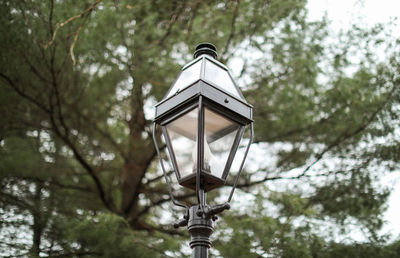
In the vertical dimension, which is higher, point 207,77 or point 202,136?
point 207,77

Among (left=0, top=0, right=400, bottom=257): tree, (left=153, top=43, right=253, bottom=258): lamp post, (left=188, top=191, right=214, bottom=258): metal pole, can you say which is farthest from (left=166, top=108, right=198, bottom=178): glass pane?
(left=0, top=0, right=400, bottom=257): tree

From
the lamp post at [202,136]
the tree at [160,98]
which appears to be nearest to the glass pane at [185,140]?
the lamp post at [202,136]

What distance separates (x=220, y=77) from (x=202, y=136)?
46 cm

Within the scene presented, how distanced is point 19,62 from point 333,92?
4067mm

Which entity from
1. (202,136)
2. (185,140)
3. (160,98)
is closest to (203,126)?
(202,136)

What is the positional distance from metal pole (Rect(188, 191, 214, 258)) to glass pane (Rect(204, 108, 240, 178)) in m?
0.16

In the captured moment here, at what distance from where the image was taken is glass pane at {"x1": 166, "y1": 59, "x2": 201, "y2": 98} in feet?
7.20

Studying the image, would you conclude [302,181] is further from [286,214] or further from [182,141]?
[182,141]

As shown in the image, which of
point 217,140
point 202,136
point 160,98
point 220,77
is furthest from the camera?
point 160,98

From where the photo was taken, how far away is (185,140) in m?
2.10

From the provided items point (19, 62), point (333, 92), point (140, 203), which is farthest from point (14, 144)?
point (333, 92)

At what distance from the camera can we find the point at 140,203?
268 inches

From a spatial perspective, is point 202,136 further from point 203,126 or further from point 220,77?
point 220,77

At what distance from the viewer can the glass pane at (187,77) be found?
219 cm
